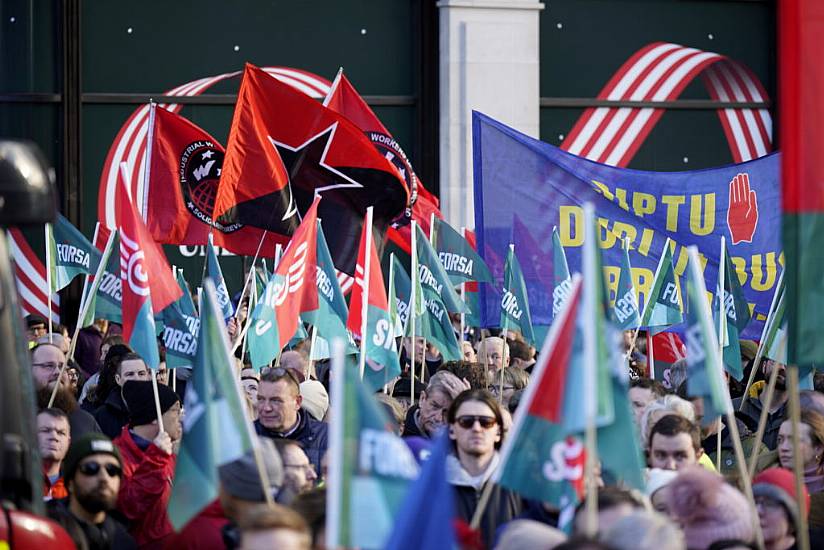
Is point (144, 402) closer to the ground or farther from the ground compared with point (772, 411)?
farther from the ground

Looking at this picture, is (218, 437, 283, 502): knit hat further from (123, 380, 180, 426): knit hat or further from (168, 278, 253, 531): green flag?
(123, 380, 180, 426): knit hat

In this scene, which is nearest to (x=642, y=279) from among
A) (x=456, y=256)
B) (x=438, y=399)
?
(x=456, y=256)

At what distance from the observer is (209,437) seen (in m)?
5.52

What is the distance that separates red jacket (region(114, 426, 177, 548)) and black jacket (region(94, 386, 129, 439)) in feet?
7.53

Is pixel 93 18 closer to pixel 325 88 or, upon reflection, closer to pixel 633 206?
pixel 325 88

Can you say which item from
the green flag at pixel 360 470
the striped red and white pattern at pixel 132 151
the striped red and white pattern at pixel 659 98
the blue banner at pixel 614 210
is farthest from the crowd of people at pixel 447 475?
the striped red and white pattern at pixel 659 98

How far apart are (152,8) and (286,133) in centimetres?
767

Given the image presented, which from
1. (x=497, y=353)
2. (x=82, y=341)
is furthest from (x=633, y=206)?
(x=82, y=341)

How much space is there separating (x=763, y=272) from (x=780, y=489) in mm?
5380

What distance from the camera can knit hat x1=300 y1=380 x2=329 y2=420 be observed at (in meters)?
9.64

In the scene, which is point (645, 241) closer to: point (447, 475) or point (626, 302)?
point (626, 302)

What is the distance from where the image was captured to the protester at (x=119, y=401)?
31.6ft

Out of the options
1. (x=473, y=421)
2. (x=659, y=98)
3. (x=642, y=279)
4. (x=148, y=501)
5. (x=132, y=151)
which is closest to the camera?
(x=473, y=421)

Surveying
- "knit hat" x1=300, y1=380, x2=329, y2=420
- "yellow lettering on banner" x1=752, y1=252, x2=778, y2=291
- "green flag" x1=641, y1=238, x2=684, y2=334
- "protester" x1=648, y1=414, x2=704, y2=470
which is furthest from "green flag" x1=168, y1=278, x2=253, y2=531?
"yellow lettering on banner" x1=752, y1=252, x2=778, y2=291
